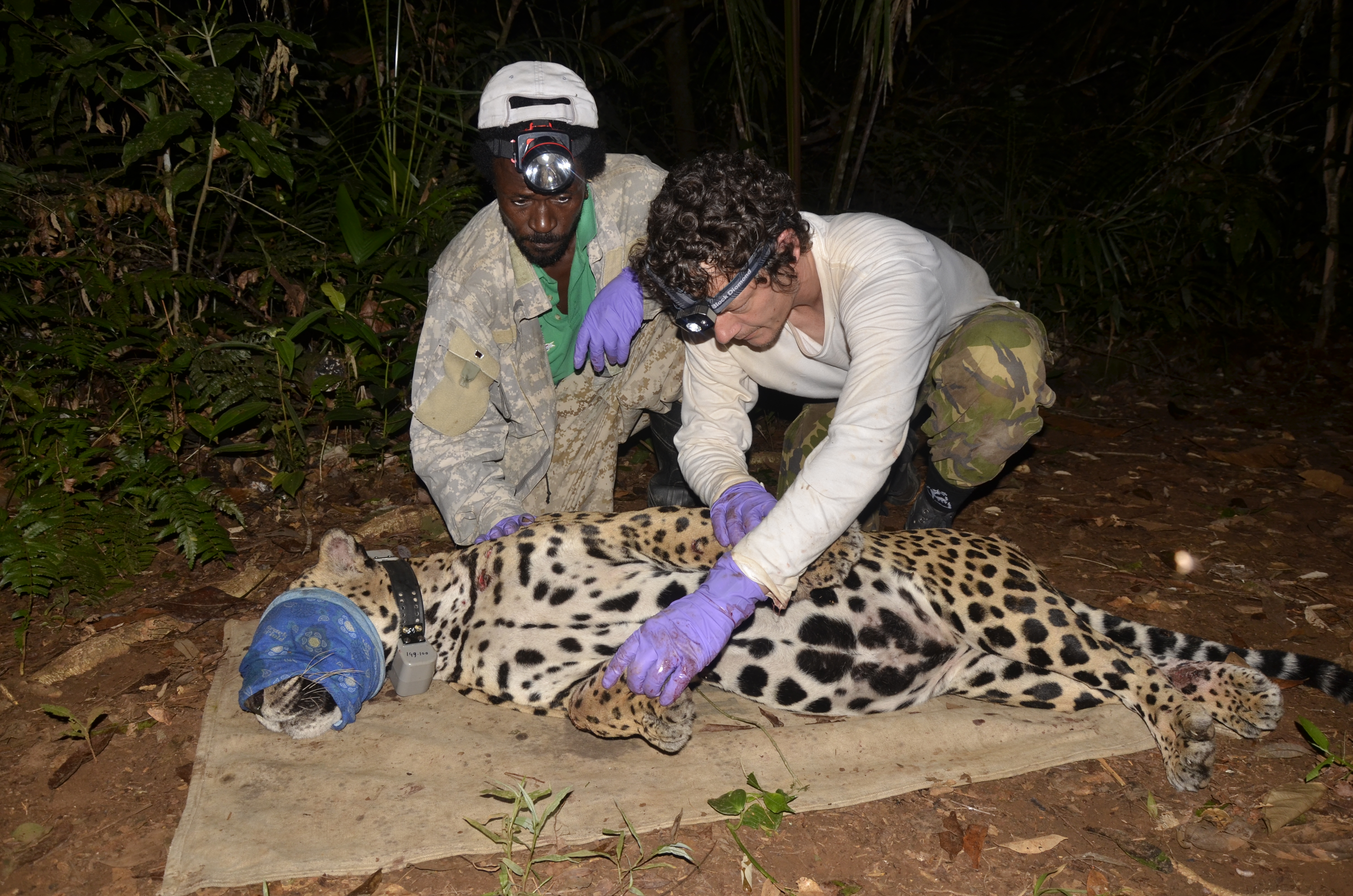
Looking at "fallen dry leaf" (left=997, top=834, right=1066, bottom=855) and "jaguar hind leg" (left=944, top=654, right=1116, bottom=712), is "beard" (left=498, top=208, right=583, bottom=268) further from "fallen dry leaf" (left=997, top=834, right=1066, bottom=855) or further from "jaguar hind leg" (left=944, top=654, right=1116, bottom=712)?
"fallen dry leaf" (left=997, top=834, right=1066, bottom=855)

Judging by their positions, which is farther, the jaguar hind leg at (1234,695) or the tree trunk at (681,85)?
the tree trunk at (681,85)

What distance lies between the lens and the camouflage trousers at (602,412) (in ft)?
15.3

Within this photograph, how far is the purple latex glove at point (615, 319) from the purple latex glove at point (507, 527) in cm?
83

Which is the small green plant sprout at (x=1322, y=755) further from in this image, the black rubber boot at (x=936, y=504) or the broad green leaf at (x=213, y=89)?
the broad green leaf at (x=213, y=89)

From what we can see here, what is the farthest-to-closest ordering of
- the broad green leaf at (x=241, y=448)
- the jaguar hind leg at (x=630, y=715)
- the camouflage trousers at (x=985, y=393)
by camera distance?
1. the broad green leaf at (x=241, y=448)
2. the camouflage trousers at (x=985, y=393)
3. the jaguar hind leg at (x=630, y=715)

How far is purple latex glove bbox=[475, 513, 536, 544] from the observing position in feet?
11.7

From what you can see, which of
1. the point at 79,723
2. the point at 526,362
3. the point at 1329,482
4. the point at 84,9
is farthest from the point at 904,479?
the point at 84,9

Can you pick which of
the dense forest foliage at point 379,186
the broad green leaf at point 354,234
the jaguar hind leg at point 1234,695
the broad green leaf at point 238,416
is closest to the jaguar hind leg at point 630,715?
the jaguar hind leg at point 1234,695

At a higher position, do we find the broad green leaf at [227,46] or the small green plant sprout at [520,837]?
the broad green leaf at [227,46]

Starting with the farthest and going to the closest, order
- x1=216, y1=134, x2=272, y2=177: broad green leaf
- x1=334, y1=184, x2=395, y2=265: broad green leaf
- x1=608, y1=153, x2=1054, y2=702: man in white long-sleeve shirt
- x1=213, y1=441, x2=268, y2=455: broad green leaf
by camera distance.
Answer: x1=334, y1=184, x2=395, y2=265: broad green leaf → x1=216, y1=134, x2=272, y2=177: broad green leaf → x1=213, y1=441, x2=268, y2=455: broad green leaf → x1=608, y1=153, x2=1054, y2=702: man in white long-sleeve shirt

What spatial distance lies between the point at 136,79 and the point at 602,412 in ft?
9.21

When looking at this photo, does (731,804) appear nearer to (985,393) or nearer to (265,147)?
(985,393)

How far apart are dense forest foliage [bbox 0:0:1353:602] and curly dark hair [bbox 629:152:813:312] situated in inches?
78.4

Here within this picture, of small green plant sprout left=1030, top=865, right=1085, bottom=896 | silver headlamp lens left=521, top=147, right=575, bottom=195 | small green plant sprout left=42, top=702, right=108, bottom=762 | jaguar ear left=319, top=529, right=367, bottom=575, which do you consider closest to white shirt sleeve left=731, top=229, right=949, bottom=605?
small green plant sprout left=1030, top=865, right=1085, bottom=896
